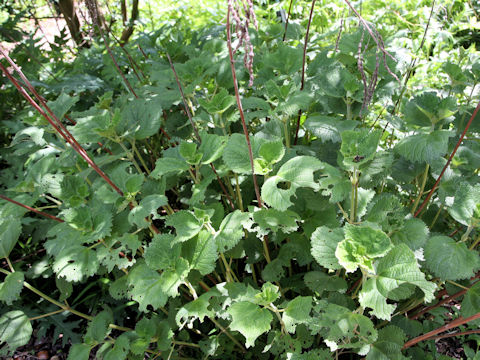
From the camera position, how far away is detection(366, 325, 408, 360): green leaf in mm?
1013

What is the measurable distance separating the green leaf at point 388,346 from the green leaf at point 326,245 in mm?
307

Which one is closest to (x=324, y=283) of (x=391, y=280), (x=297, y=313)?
(x=297, y=313)

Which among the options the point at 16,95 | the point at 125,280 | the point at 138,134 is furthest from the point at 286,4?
the point at 125,280

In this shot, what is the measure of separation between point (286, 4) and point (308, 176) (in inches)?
133

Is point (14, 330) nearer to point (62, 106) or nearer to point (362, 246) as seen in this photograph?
point (62, 106)

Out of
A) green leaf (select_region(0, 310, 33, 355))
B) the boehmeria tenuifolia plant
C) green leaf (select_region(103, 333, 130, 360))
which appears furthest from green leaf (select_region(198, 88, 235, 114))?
green leaf (select_region(0, 310, 33, 355))

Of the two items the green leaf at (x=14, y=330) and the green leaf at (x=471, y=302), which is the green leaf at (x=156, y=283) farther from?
the green leaf at (x=471, y=302)

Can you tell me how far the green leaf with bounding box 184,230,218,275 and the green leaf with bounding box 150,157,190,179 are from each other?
0.19m

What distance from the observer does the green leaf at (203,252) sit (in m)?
0.97

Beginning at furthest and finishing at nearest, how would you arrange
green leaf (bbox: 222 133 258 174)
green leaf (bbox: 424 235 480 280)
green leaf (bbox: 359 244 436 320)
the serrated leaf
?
the serrated leaf → green leaf (bbox: 222 133 258 174) → green leaf (bbox: 424 235 480 280) → green leaf (bbox: 359 244 436 320)

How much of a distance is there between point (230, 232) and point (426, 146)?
569mm

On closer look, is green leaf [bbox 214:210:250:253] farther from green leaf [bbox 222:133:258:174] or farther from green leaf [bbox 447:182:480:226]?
green leaf [bbox 447:182:480:226]

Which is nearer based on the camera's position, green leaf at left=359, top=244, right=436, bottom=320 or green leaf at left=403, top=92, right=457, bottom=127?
green leaf at left=359, top=244, right=436, bottom=320

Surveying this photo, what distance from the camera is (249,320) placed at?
35.6 inches
